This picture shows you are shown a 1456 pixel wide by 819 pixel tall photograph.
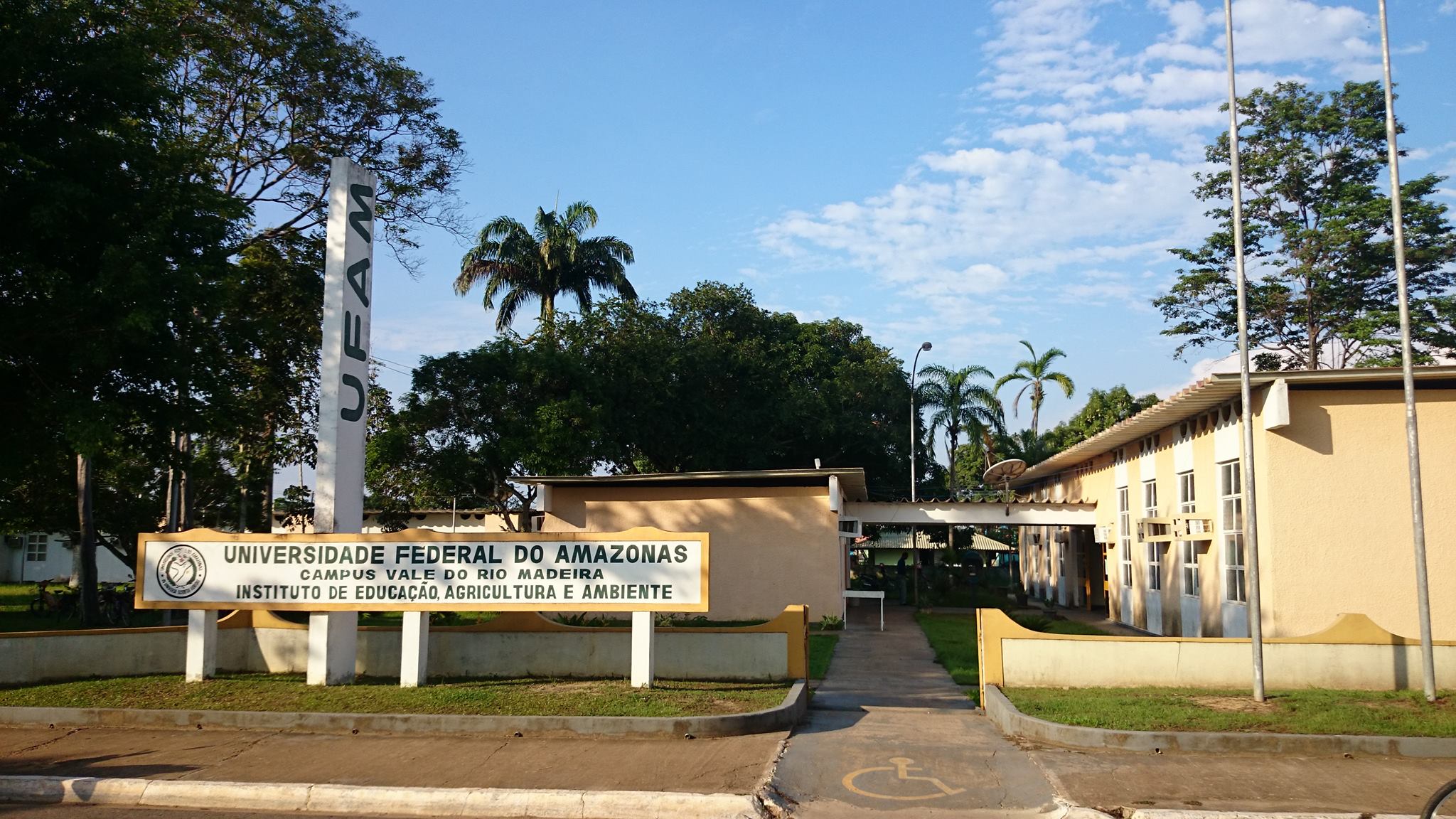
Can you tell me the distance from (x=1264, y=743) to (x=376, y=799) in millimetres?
7683

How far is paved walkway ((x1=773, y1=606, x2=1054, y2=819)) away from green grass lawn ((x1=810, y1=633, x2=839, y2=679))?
88cm

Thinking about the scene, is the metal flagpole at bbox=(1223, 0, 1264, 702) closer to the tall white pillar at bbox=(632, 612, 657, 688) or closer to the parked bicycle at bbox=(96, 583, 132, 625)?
the tall white pillar at bbox=(632, 612, 657, 688)

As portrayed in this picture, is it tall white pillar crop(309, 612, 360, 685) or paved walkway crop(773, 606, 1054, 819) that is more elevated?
tall white pillar crop(309, 612, 360, 685)

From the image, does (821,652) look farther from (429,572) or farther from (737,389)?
(737,389)

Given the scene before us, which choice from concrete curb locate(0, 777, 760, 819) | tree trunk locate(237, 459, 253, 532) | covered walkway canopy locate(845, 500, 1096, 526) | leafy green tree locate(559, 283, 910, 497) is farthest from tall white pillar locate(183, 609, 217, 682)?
leafy green tree locate(559, 283, 910, 497)

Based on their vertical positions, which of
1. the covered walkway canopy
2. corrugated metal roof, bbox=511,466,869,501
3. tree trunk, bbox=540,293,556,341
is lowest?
the covered walkway canopy

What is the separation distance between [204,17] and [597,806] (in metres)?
19.1

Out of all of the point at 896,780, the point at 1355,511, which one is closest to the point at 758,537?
the point at 1355,511

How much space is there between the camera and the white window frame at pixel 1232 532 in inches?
632

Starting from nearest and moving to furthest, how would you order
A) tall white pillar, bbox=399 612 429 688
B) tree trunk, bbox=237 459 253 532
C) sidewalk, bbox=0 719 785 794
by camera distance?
1. sidewalk, bbox=0 719 785 794
2. tall white pillar, bbox=399 612 429 688
3. tree trunk, bbox=237 459 253 532

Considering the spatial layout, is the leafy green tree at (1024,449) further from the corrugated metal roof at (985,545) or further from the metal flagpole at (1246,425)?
the metal flagpole at (1246,425)

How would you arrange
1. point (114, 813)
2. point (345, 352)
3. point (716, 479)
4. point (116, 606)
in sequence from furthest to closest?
point (116, 606), point (716, 479), point (345, 352), point (114, 813)

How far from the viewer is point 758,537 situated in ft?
76.6

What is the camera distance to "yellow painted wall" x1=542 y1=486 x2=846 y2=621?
2289 centimetres
